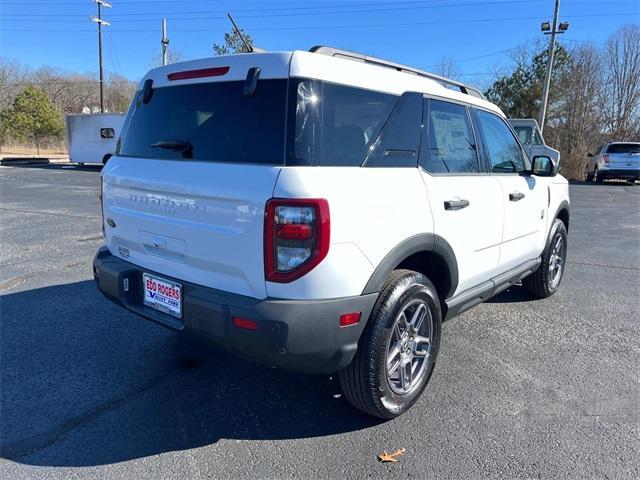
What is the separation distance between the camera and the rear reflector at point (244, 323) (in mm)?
2271

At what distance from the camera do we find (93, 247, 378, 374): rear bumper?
2254 mm

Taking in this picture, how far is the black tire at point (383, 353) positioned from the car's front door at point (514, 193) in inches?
52.9

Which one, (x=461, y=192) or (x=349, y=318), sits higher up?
(x=461, y=192)

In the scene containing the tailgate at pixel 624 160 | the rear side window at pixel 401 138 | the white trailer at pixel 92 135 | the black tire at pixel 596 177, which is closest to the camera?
the rear side window at pixel 401 138

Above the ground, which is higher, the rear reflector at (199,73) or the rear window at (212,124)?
the rear reflector at (199,73)

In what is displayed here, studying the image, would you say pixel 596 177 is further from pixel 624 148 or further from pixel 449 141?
pixel 449 141

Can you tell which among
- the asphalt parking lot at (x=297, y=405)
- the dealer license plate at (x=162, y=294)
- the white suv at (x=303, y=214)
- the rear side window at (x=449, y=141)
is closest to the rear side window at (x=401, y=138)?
the white suv at (x=303, y=214)

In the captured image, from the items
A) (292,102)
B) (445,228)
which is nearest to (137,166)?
(292,102)

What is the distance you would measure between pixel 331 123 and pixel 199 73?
90 cm

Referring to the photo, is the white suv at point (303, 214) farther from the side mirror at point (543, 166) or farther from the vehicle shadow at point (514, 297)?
the vehicle shadow at point (514, 297)

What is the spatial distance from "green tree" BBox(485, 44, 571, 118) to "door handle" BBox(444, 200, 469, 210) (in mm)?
28695

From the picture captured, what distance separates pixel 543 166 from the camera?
425 cm

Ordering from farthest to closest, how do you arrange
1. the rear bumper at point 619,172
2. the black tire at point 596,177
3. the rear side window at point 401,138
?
1. the black tire at point 596,177
2. the rear bumper at point 619,172
3. the rear side window at point 401,138

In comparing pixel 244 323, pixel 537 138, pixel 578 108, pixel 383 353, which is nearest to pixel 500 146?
pixel 383 353
